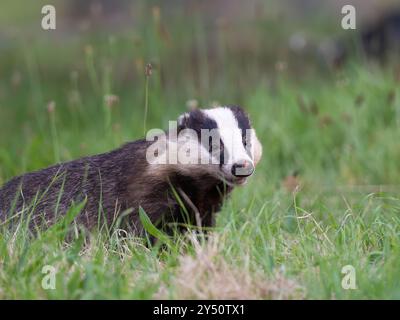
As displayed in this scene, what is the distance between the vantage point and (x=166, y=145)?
16.2 feet

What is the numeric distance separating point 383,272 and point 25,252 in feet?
5.10

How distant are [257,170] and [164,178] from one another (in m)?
1.99

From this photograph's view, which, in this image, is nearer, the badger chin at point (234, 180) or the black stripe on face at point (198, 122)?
the badger chin at point (234, 180)

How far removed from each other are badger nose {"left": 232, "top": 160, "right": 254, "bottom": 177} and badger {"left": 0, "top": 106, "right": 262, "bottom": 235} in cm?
2

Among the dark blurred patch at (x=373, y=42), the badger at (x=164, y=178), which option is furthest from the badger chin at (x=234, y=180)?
the dark blurred patch at (x=373, y=42)

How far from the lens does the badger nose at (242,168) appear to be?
4.51m

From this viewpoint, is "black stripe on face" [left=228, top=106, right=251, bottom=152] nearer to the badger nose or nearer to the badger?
the badger

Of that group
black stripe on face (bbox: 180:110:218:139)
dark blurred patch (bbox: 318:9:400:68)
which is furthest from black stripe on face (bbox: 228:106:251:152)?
dark blurred patch (bbox: 318:9:400:68)

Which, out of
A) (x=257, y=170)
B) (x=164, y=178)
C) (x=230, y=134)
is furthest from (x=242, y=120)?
(x=257, y=170)

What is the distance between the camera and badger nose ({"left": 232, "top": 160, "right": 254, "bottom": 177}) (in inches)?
178

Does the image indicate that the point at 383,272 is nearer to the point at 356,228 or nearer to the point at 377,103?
the point at 356,228

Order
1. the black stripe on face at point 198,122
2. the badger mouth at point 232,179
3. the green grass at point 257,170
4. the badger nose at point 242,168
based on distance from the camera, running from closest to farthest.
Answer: the green grass at point 257,170 < the badger nose at point 242,168 < the badger mouth at point 232,179 < the black stripe on face at point 198,122

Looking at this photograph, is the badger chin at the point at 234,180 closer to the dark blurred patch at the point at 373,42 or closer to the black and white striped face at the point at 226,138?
the black and white striped face at the point at 226,138
